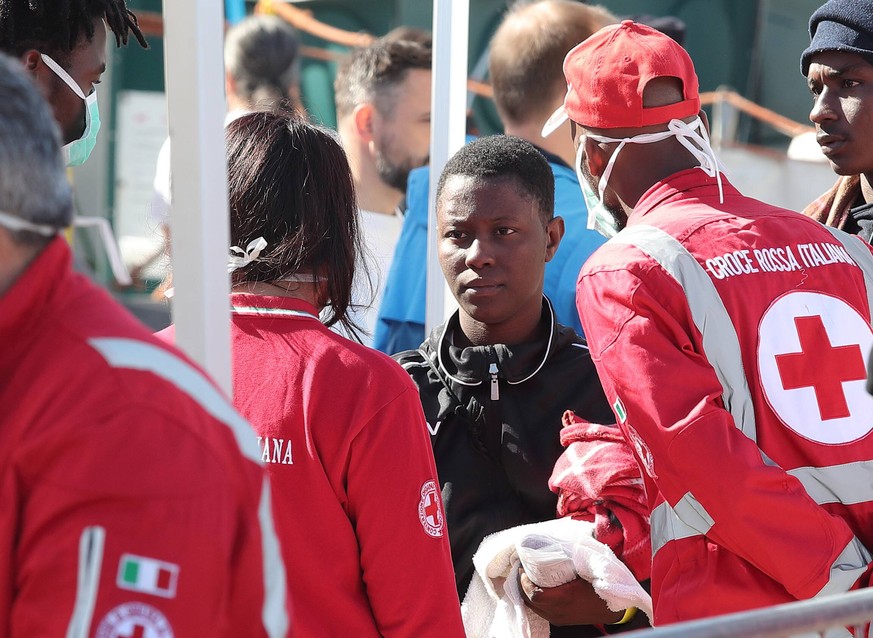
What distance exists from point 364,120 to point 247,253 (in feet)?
9.18

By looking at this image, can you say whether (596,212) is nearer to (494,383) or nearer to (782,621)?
(494,383)

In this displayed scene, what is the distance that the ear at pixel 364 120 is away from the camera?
4.76 m

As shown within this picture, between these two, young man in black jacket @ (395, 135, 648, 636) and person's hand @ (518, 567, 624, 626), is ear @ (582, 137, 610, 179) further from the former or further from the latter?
person's hand @ (518, 567, 624, 626)

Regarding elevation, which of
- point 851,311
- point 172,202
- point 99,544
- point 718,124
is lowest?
point 718,124

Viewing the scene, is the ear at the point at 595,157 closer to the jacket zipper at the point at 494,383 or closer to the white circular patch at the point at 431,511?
the jacket zipper at the point at 494,383

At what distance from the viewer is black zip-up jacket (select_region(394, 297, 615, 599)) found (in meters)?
2.66

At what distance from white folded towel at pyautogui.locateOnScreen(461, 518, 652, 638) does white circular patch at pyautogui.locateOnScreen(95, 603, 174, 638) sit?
134cm

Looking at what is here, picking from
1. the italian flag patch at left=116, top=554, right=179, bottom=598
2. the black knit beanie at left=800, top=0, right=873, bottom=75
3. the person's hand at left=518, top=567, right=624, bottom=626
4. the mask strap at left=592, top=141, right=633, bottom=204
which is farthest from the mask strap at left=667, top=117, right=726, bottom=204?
the italian flag patch at left=116, top=554, right=179, bottom=598

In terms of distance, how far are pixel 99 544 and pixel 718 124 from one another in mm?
7851

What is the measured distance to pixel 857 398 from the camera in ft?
7.54

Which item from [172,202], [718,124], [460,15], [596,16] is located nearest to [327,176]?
[172,202]

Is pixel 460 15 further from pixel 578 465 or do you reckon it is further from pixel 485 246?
pixel 578 465

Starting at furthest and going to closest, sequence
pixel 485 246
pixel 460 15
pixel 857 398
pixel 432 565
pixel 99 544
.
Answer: pixel 460 15
pixel 485 246
pixel 857 398
pixel 432 565
pixel 99 544

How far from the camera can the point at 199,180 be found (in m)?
1.77
